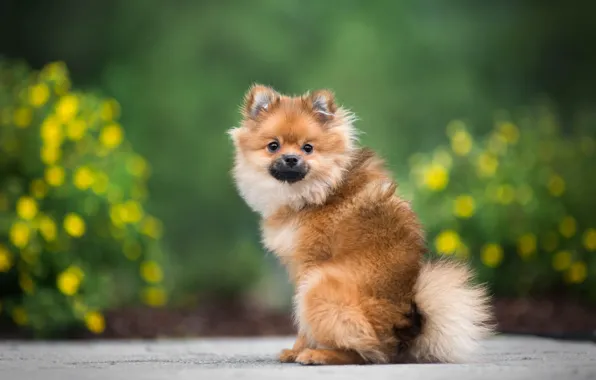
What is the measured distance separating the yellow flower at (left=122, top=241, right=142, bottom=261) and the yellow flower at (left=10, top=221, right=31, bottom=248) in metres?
1.02

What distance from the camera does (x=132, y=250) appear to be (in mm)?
8008

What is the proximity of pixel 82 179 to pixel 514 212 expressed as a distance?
3.99 m

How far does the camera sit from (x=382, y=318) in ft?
14.3

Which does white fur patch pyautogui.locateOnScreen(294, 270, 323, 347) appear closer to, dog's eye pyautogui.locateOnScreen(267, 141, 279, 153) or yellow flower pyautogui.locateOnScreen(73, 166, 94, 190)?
dog's eye pyautogui.locateOnScreen(267, 141, 279, 153)

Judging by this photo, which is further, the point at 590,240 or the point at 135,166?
the point at 135,166

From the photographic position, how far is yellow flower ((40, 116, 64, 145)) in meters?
7.31

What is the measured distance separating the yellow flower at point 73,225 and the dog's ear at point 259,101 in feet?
8.78

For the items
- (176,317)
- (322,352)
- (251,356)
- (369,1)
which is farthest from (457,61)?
(322,352)

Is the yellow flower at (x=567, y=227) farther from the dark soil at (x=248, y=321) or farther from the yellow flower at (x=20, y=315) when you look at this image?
the yellow flower at (x=20, y=315)

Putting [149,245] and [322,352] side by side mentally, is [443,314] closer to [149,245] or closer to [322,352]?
[322,352]

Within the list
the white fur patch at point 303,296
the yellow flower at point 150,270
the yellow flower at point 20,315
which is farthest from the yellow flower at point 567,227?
the yellow flower at point 20,315

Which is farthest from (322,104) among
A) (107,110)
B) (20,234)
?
(107,110)

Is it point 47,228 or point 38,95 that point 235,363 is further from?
point 38,95

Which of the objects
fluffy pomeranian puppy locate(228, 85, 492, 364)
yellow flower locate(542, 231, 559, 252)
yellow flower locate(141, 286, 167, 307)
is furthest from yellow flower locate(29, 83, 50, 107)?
yellow flower locate(542, 231, 559, 252)
